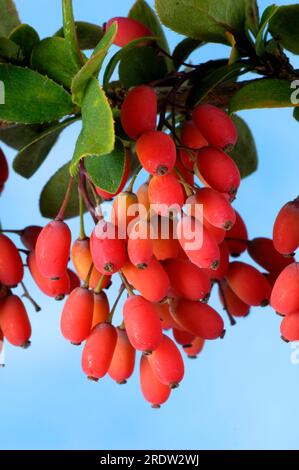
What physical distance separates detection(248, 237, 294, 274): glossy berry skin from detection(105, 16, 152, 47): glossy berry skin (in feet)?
1.12

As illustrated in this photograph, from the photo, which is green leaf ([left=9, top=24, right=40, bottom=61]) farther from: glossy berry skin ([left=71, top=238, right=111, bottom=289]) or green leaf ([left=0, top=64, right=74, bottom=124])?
glossy berry skin ([left=71, top=238, right=111, bottom=289])

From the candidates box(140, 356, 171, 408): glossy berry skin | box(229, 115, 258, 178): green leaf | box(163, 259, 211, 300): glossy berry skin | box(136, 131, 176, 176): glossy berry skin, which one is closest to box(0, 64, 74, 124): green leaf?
box(136, 131, 176, 176): glossy berry skin

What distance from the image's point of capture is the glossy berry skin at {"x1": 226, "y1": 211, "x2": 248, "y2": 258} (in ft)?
4.04

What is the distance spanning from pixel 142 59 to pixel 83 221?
0.74 feet

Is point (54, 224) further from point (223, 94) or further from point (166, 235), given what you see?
point (223, 94)

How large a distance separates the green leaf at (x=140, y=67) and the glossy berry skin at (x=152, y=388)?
1.21 ft

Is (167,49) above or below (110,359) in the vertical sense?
above

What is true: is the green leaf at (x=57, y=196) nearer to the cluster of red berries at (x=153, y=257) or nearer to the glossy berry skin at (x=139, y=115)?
the cluster of red berries at (x=153, y=257)

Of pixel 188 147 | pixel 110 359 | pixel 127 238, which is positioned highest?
pixel 188 147

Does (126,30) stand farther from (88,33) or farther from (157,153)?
(157,153)

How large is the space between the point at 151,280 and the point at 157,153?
0.16 m

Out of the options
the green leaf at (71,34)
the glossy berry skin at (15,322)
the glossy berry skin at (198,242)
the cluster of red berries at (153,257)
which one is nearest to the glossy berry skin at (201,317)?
the cluster of red berries at (153,257)

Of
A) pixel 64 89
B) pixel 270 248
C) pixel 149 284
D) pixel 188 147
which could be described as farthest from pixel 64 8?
pixel 270 248

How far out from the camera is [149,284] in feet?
3.25
